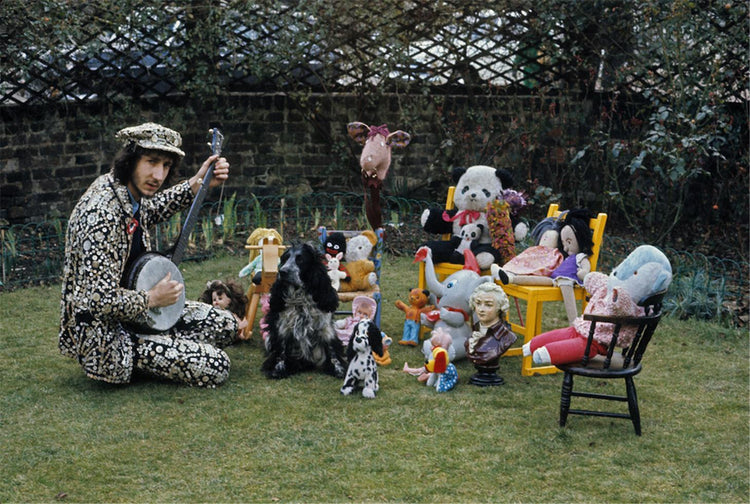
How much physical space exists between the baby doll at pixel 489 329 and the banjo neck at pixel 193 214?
6.53ft

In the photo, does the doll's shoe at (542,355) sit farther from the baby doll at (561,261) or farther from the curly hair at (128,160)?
the curly hair at (128,160)

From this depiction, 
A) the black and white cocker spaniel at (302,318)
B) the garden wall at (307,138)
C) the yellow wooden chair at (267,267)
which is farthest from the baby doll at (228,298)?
the garden wall at (307,138)

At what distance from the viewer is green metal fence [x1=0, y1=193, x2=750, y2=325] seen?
7848 mm

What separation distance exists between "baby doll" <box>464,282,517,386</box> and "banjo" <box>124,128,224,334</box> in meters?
2.01

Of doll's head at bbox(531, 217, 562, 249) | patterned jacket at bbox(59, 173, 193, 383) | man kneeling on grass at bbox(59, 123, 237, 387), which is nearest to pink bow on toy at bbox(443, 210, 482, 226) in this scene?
doll's head at bbox(531, 217, 562, 249)

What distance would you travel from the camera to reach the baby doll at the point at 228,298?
6902mm

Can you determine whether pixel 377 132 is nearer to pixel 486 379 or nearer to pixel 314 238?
pixel 486 379

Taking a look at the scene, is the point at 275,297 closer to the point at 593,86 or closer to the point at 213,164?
the point at 213,164

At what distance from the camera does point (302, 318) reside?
236 inches

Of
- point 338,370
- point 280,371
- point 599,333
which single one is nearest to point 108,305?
point 280,371

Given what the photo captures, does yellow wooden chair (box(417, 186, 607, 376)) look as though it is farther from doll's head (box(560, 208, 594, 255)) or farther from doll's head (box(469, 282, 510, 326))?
doll's head (box(469, 282, 510, 326))

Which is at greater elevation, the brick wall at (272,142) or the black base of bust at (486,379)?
the brick wall at (272,142)

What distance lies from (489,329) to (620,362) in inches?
41.5

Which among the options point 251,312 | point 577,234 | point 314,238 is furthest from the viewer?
point 314,238
